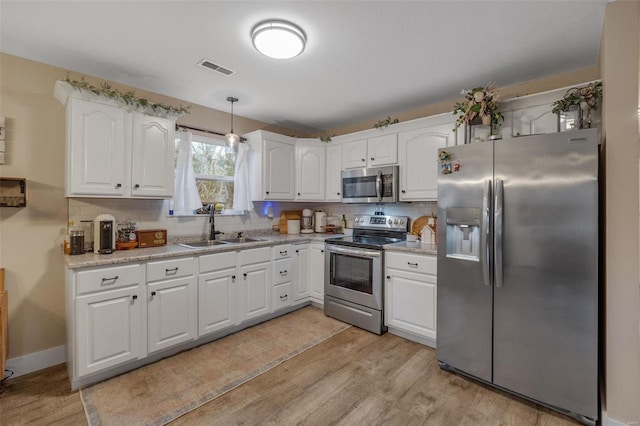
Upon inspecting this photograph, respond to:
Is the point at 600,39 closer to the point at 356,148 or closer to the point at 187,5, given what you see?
the point at 356,148

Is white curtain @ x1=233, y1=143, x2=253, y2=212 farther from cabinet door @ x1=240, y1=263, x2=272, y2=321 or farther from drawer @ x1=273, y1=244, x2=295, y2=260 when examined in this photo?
cabinet door @ x1=240, y1=263, x2=272, y2=321

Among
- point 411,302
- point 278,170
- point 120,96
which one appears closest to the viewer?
point 120,96

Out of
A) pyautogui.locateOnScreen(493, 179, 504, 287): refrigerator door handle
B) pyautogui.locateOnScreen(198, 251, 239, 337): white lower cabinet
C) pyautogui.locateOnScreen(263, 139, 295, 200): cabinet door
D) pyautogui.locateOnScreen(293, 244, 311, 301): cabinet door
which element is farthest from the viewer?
pyautogui.locateOnScreen(263, 139, 295, 200): cabinet door

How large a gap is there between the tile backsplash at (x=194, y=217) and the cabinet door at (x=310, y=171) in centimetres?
44

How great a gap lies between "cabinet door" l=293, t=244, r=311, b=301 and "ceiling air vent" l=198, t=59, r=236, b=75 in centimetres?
205

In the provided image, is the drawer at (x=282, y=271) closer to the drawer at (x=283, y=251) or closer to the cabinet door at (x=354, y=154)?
the drawer at (x=283, y=251)

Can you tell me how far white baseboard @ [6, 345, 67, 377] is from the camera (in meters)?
2.30

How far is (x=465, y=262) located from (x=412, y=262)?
0.62 meters

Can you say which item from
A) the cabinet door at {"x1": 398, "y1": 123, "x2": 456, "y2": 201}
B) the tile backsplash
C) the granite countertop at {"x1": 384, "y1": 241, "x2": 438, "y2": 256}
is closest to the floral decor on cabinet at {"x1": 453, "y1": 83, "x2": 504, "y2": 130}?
the cabinet door at {"x1": 398, "y1": 123, "x2": 456, "y2": 201}

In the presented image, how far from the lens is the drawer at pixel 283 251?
3.42m

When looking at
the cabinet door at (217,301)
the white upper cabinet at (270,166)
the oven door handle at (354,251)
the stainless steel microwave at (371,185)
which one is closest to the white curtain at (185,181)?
the white upper cabinet at (270,166)

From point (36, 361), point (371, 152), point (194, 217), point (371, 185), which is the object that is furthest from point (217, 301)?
point (371, 152)

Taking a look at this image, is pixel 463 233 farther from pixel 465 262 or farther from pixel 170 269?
pixel 170 269

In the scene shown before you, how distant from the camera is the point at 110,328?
2.22 meters
